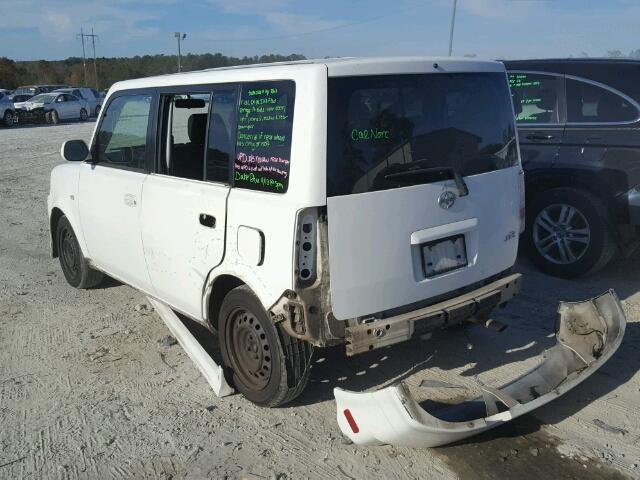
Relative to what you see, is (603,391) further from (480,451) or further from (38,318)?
(38,318)

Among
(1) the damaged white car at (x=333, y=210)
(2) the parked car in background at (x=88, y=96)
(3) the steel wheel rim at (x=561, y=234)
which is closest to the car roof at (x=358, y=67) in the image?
(1) the damaged white car at (x=333, y=210)

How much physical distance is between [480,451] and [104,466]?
200cm

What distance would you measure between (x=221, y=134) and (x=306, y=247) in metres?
1.02

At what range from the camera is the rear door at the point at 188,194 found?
361cm

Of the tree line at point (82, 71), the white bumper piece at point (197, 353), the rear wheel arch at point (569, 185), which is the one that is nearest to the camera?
the white bumper piece at point (197, 353)

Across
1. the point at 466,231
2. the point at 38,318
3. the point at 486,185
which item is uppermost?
the point at 486,185

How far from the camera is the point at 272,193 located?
3.22m

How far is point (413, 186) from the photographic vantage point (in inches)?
130

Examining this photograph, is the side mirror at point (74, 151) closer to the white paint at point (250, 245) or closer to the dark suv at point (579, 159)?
the white paint at point (250, 245)

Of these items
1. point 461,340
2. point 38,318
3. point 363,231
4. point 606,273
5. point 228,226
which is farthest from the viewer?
point 606,273

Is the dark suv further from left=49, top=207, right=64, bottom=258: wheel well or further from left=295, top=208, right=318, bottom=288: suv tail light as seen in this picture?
left=49, top=207, right=64, bottom=258: wheel well

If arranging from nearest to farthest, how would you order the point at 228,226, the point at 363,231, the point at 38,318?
the point at 363,231 → the point at 228,226 → the point at 38,318

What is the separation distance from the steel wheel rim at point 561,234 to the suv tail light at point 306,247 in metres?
3.68

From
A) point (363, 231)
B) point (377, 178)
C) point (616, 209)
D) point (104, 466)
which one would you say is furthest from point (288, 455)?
point (616, 209)
